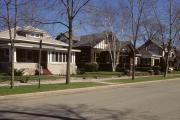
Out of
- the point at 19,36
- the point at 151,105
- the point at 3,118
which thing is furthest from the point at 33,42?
the point at 3,118

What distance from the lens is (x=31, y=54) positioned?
130 ft

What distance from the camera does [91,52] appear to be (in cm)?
5547

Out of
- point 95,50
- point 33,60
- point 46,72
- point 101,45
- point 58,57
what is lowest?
point 46,72

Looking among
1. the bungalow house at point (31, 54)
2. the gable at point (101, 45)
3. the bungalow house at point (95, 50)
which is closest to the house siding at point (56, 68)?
the bungalow house at point (31, 54)

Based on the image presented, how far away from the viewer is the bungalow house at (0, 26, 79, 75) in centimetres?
3566

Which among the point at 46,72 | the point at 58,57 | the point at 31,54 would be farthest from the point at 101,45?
the point at 46,72

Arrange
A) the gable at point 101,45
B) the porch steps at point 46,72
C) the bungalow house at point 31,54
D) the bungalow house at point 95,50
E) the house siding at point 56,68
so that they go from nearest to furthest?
the bungalow house at point 31,54
the porch steps at point 46,72
the house siding at point 56,68
the bungalow house at point 95,50
the gable at point 101,45

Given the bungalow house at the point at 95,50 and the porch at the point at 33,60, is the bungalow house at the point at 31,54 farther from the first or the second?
the bungalow house at the point at 95,50

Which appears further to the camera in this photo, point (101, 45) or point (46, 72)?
point (101, 45)

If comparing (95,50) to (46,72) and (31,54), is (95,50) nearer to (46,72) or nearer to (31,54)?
(31,54)

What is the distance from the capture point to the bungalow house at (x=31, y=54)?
3566 cm

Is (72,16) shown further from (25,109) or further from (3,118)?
(3,118)

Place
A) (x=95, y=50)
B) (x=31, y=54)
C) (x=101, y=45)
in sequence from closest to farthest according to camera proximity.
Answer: (x=31, y=54) < (x=95, y=50) < (x=101, y=45)

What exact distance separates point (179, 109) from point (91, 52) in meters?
42.4
